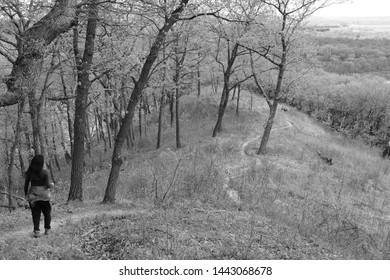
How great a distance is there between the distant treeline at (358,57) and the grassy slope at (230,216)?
51.3m

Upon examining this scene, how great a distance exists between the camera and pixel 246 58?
97.9 feet

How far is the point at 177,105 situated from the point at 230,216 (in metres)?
16.9

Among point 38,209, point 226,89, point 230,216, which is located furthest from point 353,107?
point 38,209

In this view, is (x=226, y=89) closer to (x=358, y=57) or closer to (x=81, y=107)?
(x=81, y=107)

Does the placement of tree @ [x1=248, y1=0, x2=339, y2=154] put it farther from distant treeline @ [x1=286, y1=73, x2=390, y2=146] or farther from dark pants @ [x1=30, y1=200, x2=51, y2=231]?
distant treeline @ [x1=286, y1=73, x2=390, y2=146]

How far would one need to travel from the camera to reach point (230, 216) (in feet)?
33.6

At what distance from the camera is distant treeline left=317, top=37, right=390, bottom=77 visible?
78.2m

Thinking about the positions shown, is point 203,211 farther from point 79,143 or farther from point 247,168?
point 247,168

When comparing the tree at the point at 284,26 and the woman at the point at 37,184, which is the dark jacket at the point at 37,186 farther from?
the tree at the point at 284,26

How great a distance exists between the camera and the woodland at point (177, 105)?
929cm

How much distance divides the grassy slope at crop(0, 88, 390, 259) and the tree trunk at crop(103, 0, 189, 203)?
94cm

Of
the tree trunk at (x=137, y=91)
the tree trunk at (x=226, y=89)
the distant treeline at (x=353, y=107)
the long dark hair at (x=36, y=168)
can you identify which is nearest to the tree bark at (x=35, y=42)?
the long dark hair at (x=36, y=168)

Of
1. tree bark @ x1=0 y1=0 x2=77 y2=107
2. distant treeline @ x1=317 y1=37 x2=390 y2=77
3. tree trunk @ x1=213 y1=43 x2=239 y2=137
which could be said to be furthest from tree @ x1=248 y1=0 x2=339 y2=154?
distant treeline @ x1=317 y1=37 x2=390 y2=77
